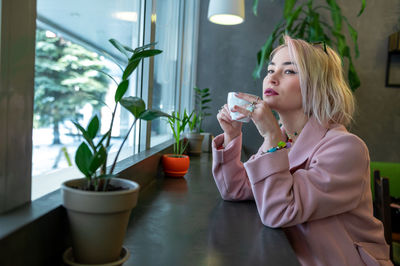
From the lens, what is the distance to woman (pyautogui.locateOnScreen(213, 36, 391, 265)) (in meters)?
1.01

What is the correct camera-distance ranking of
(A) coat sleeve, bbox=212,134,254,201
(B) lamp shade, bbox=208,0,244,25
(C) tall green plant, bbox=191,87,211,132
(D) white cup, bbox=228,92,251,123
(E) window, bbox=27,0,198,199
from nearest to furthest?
(E) window, bbox=27,0,198,199 → (D) white cup, bbox=228,92,251,123 → (A) coat sleeve, bbox=212,134,254,201 → (B) lamp shade, bbox=208,0,244,25 → (C) tall green plant, bbox=191,87,211,132

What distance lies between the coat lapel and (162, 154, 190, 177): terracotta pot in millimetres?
618

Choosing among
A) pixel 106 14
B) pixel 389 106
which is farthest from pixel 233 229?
pixel 389 106

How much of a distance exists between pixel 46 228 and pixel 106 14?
894mm

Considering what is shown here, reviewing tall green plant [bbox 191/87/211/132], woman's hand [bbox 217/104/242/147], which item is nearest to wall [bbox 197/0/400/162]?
tall green plant [bbox 191/87/211/132]

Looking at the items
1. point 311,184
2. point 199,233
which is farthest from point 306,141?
point 199,233

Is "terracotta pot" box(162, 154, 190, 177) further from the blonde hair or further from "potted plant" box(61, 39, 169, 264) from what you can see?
"potted plant" box(61, 39, 169, 264)

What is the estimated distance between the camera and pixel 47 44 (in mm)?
822

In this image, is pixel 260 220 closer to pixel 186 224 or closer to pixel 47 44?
pixel 186 224

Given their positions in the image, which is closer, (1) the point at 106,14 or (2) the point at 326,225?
(2) the point at 326,225

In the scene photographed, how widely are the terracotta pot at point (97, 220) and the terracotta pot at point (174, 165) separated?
105cm

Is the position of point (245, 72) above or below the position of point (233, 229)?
above

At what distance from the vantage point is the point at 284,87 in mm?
1205

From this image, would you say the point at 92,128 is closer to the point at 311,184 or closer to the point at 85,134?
the point at 85,134
